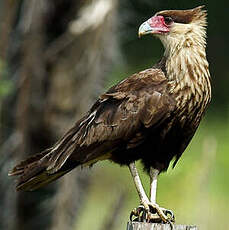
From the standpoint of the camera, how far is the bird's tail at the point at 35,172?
6164mm

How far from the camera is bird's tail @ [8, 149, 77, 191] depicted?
616 cm

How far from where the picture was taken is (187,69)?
6223 millimetres

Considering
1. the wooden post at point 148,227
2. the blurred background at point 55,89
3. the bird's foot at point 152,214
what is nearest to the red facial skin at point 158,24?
the bird's foot at point 152,214

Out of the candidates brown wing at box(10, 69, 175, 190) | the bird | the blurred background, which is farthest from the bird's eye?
the blurred background

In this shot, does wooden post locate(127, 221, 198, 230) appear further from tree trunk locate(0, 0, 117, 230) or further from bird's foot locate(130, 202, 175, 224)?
tree trunk locate(0, 0, 117, 230)

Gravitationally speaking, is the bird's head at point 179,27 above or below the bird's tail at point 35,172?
above

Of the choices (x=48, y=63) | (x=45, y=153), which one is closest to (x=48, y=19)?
(x=48, y=63)

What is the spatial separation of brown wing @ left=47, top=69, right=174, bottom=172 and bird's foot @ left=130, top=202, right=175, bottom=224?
43 cm

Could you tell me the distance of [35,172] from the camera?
615 centimetres

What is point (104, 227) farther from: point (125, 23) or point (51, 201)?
point (125, 23)

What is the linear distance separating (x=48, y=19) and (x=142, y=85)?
3.78m

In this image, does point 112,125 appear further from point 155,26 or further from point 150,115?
point 155,26

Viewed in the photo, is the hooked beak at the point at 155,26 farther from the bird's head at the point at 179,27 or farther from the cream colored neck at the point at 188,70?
the cream colored neck at the point at 188,70

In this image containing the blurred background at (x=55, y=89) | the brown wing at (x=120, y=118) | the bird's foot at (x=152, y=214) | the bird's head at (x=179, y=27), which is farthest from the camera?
the blurred background at (x=55, y=89)
